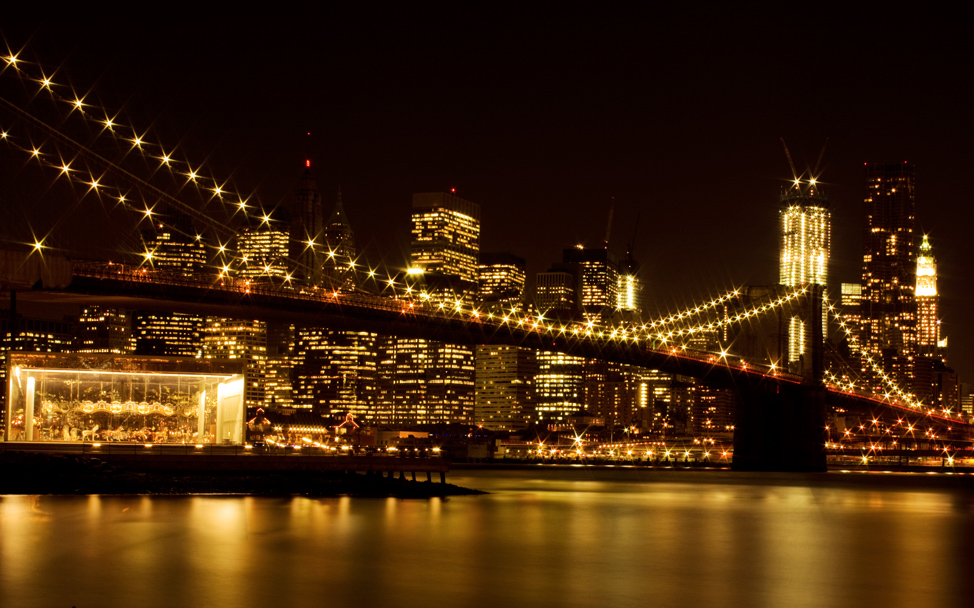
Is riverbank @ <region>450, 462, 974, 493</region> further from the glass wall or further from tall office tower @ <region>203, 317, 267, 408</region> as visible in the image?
tall office tower @ <region>203, 317, 267, 408</region>

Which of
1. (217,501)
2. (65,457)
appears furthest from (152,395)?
(217,501)

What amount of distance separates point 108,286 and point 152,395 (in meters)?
10.4

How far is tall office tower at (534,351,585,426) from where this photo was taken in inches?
7072

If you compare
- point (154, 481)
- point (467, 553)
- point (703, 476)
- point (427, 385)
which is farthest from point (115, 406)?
point (427, 385)

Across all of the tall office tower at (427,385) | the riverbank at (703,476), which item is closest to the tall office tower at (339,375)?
the tall office tower at (427,385)

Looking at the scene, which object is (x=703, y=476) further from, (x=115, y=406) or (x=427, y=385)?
(x=427, y=385)

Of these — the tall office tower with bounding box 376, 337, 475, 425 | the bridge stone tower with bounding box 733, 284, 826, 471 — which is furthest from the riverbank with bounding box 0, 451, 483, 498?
the tall office tower with bounding box 376, 337, 475, 425

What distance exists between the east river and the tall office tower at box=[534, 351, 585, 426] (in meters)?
136

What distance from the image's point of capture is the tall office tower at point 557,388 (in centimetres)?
17962

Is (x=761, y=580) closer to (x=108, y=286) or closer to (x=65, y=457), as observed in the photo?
(x=65, y=457)

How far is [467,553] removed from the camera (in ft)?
88.1

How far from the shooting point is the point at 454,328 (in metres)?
67.9

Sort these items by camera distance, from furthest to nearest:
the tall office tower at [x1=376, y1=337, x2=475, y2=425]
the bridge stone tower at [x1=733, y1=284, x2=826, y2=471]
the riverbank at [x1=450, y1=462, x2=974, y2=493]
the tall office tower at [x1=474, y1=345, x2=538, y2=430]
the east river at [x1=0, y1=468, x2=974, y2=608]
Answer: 1. the tall office tower at [x1=474, y1=345, x2=538, y2=430]
2. the tall office tower at [x1=376, y1=337, x2=475, y2=425]
3. the bridge stone tower at [x1=733, y1=284, x2=826, y2=471]
4. the riverbank at [x1=450, y1=462, x2=974, y2=493]
5. the east river at [x1=0, y1=468, x2=974, y2=608]

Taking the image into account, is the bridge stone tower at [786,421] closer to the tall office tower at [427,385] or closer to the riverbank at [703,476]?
the riverbank at [703,476]
